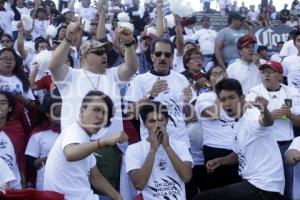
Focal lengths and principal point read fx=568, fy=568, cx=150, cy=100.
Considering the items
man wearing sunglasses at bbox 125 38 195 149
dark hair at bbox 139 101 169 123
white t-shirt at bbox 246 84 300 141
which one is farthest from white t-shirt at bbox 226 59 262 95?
dark hair at bbox 139 101 169 123

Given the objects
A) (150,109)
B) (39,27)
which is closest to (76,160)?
(150,109)

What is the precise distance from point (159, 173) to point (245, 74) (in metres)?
2.71

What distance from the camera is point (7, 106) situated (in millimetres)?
5520

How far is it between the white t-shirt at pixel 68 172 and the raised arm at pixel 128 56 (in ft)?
4.57

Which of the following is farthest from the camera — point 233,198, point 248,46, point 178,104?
point 248,46

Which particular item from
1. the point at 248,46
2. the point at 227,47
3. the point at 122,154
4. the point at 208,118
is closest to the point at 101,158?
the point at 122,154

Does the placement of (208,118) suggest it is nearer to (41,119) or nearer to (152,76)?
(152,76)

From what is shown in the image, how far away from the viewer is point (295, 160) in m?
5.57

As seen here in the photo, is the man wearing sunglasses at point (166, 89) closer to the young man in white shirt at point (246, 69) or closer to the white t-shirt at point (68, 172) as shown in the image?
the white t-shirt at point (68, 172)

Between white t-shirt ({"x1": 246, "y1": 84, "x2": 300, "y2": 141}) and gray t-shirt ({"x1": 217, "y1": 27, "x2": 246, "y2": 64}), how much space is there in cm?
299

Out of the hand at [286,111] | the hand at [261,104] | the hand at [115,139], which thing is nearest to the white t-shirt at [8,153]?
the hand at [115,139]

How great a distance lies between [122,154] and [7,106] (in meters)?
1.21

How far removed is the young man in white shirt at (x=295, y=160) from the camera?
18.3 feet

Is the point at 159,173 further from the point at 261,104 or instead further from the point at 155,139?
the point at 261,104
